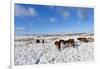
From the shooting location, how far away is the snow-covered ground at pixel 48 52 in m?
2.21

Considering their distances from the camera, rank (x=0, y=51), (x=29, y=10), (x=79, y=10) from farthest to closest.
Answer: (x=79, y=10)
(x=29, y=10)
(x=0, y=51)

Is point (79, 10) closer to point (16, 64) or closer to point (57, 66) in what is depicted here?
point (57, 66)

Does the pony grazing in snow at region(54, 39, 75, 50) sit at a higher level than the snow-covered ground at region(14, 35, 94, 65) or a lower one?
higher

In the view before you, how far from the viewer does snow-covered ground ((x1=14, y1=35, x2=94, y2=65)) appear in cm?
221

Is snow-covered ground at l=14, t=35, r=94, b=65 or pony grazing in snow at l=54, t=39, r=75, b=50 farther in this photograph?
pony grazing in snow at l=54, t=39, r=75, b=50

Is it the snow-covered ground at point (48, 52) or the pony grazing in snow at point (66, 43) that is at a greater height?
the pony grazing in snow at point (66, 43)

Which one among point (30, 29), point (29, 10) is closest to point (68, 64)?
point (30, 29)

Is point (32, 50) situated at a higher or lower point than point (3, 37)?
lower

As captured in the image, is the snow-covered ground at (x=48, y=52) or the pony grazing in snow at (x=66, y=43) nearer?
the snow-covered ground at (x=48, y=52)

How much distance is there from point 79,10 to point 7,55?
1000 mm

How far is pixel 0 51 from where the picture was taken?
6.94 feet

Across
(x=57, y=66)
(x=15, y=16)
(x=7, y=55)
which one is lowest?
(x=57, y=66)

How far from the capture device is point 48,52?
2.32 m
